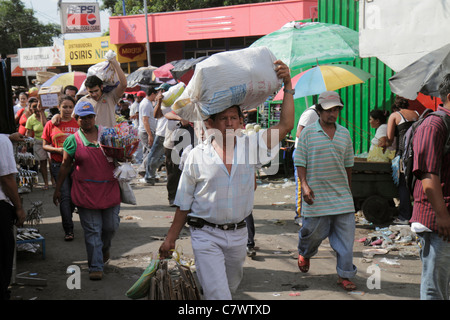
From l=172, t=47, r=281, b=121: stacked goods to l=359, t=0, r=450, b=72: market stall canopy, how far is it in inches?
231

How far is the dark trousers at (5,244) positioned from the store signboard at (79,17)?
31.0 meters

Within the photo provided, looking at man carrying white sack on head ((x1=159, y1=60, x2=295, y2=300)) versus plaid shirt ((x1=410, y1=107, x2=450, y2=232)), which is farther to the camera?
man carrying white sack on head ((x1=159, y1=60, x2=295, y2=300))

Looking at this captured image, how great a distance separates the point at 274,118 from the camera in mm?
14016

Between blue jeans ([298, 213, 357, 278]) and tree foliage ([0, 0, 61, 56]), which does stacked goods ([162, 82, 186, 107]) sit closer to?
blue jeans ([298, 213, 357, 278])

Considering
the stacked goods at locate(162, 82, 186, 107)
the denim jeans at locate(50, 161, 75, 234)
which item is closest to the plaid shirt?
the stacked goods at locate(162, 82, 186, 107)

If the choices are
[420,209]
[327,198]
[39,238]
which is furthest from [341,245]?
[39,238]

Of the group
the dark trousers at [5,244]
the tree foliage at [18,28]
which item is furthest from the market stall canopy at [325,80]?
the tree foliage at [18,28]

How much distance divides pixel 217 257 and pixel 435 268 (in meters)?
1.42

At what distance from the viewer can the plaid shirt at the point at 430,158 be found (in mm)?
3422

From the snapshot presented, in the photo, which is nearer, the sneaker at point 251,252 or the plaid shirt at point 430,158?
the plaid shirt at point 430,158

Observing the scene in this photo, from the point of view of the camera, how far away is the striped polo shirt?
5438 millimetres

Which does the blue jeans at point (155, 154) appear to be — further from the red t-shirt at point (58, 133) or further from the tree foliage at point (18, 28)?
the tree foliage at point (18, 28)

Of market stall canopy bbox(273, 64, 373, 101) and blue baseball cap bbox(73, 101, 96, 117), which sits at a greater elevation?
market stall canopy bbox(273, 64, 373, 101)
